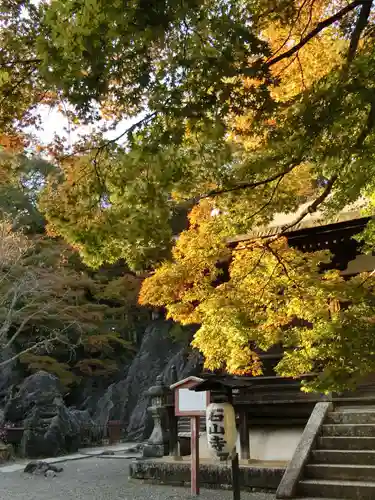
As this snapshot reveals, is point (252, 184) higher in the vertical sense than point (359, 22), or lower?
lower

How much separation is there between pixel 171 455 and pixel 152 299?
144 inches

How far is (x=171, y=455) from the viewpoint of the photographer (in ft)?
31.8

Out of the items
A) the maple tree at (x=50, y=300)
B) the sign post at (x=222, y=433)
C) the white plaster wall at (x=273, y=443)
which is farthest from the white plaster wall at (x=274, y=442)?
the maple tree at (x=50, y=300)

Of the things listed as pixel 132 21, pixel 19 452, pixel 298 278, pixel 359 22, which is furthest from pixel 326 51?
pixel 19 452

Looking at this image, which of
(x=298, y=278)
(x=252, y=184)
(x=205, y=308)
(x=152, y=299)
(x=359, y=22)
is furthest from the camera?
(x=152, y=299)

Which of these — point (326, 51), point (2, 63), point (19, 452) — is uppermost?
point (326, 51)

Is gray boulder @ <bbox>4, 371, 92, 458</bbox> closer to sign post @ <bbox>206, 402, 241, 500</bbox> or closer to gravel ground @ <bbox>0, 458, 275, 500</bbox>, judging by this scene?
gravel ground @ <bbox>0, 458, 275, 500</bbox>

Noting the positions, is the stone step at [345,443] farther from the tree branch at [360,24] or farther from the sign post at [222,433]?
the tree branch at [360,24]

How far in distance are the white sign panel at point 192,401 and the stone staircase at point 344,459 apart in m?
1.97

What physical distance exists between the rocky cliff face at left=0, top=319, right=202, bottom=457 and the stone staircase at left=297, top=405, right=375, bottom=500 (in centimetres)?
567

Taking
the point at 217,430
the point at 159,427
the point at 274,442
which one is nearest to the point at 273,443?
the point at 274,442

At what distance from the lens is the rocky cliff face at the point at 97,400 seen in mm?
15797

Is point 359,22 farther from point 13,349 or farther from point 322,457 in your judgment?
point 13,349

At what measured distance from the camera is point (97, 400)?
74.0ft
